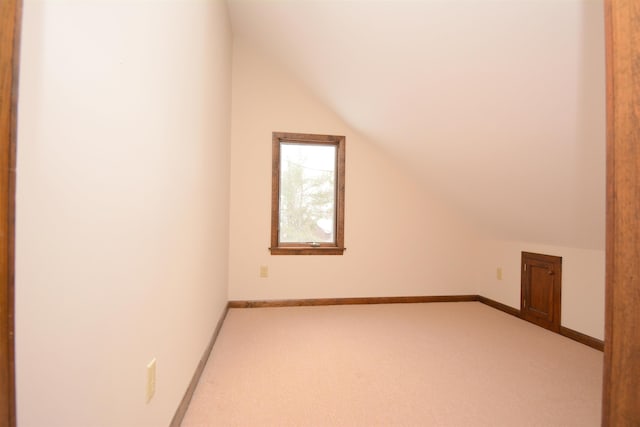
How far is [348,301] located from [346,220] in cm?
86

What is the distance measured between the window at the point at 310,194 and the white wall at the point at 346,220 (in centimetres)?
10

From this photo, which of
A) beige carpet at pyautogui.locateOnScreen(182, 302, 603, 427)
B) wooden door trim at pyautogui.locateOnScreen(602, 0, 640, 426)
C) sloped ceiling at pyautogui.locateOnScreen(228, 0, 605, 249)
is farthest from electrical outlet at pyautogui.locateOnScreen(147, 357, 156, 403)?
sloped ceiling at pyautogui.locateOnScreen(228, 0, 605, 249)

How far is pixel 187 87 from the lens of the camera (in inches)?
52.7

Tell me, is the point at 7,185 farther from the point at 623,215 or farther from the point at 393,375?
the point at 393,375

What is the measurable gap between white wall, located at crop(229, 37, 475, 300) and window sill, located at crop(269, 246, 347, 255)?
56mm

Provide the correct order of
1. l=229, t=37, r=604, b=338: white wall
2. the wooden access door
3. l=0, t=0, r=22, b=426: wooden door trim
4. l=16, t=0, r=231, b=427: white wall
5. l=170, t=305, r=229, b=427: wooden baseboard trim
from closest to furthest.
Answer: l=0, t=0, r=22, b=426: wooden door trim
l=16, t=0, r=231, b=427: white wall
l=170, t=305, r=229, b=427: wooden baseboard trim
the wooden access door
l=229, t=37, r=604, b=338: white wall

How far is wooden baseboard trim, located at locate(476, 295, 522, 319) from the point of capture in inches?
111

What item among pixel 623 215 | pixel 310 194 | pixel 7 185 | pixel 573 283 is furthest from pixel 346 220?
pixel 7 185

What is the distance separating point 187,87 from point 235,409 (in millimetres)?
1531

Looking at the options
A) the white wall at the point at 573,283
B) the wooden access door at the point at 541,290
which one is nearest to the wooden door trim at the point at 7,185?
the white wall at the point at 573,283

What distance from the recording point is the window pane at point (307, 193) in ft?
10.1

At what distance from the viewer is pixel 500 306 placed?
3016 millimetres

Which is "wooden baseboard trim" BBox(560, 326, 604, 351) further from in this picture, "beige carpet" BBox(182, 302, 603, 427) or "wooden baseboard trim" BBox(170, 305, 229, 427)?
"wooden baseboard trim" BBox(170, 305, 229, 427)

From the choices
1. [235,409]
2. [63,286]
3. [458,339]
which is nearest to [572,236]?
[458,339]
